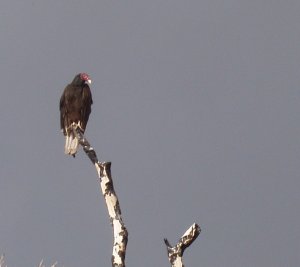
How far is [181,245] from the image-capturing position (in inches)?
257

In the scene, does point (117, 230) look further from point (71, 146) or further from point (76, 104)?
point (76, 104)

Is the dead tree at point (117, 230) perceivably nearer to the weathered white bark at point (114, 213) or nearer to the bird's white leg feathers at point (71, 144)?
the weathered white bark at point (114, 213)

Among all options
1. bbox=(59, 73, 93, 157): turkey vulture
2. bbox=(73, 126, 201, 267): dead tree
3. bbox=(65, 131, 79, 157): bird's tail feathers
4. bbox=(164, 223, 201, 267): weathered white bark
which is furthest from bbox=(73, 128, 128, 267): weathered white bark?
bbox=(59, 73, 93, 157): turkey vulture

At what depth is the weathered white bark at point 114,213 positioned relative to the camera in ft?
22.3

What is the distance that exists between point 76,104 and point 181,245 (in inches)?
256

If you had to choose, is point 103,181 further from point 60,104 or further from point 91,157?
point 60,104

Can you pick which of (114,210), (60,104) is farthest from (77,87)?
(114,210)

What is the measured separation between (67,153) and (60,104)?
182 centimetres

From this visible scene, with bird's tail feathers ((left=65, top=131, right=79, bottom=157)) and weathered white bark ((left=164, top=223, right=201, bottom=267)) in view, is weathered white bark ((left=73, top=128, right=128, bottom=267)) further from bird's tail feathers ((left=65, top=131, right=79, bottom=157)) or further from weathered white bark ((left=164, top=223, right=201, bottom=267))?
bird's tail feathers ((left=65, top=131, right=79, bottom=157))

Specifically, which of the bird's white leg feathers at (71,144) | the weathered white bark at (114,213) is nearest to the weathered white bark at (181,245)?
the weathered white bark at (114,213)

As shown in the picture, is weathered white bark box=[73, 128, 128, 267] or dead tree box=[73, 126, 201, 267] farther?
weathered white bark box=[73, 128, 128, 267]

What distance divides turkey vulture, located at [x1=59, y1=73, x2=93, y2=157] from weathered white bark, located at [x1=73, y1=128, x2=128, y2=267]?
169 inches

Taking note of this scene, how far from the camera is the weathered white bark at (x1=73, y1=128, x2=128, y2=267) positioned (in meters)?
6.79

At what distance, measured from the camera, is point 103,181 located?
7.36 m
